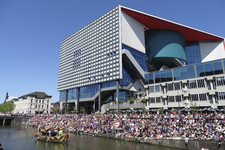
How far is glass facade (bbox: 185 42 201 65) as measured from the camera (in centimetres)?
7766

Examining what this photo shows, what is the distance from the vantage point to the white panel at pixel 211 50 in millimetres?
73900

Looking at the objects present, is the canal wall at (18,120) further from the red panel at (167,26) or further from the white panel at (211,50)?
the white panel at (211,50)

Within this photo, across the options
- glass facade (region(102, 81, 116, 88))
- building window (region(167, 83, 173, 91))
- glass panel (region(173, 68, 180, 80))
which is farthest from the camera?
glass facade (region(102, 81, 116, 88))

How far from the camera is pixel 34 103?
120000 mm

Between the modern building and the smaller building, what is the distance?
4625cm

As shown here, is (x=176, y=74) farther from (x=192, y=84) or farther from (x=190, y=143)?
(x=190, y=143)

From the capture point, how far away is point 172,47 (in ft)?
225

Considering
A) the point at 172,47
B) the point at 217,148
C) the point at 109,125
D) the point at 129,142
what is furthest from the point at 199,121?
the point at 172,47

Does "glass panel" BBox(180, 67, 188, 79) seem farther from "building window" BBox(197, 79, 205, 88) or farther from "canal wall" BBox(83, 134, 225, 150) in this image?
"canal wall" BBox(83, 134, 225, 150)

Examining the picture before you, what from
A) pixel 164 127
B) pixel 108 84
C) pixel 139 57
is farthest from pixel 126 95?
pixel 164 127

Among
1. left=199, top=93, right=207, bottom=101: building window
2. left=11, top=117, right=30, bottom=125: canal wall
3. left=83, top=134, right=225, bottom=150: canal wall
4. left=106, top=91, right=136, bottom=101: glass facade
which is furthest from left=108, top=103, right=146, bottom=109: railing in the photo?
left=11, top=117, right=30, bottom=125: canal wall

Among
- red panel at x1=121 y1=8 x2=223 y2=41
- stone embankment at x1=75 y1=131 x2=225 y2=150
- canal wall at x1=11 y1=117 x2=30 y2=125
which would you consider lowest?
canal wall at x1=11 y1=117 x2=30 y2=125

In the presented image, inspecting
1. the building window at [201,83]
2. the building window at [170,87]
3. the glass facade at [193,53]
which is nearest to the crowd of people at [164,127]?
the building window at [201,83]

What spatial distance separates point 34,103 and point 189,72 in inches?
4364
